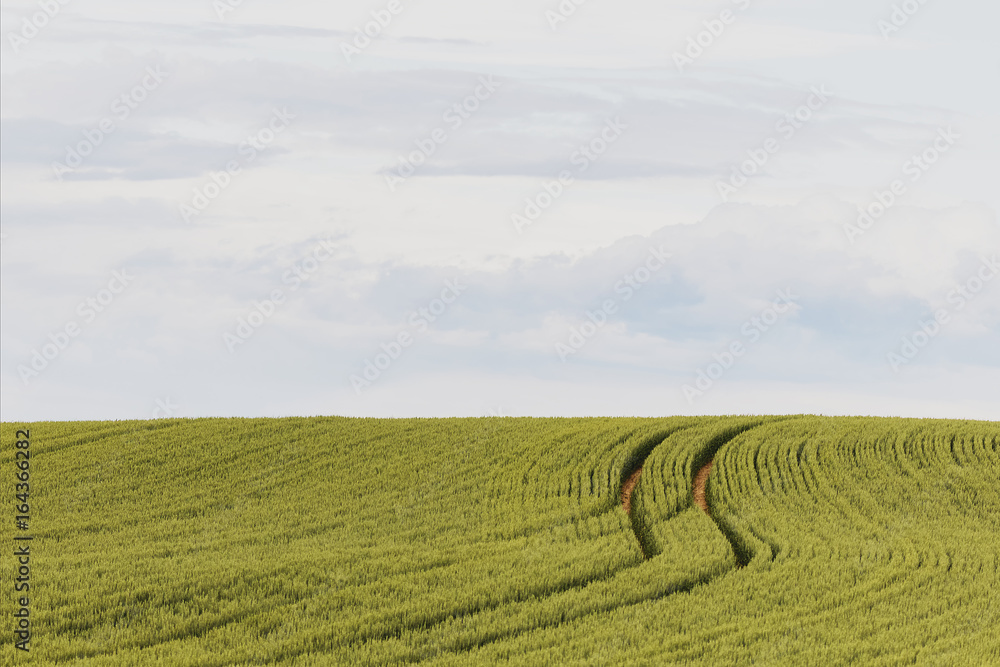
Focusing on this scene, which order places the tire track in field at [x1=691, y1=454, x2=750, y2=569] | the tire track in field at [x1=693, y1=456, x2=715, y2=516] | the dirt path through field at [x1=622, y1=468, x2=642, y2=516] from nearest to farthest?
1. the tire track in field at [x1=691, y1=454, x2=750, y2=569]
2. the dirt path through field at [x1=622, y1=468, x2=642, y2=516]
3. the tire track in field at [x1=693, y1=456, x2=715, y2=516]

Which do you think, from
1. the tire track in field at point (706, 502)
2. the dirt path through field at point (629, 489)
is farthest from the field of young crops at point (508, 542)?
the dirt path through field at point (629, 489)

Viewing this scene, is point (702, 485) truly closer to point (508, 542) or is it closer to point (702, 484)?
point (702, 484)

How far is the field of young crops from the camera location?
667 inches

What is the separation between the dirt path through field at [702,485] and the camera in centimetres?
2830

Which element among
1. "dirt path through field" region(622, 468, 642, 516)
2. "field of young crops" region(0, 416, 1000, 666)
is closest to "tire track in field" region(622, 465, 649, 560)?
"dirt path through field" region(622, 468, 642, 516)

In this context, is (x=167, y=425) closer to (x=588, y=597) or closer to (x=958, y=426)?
(x=588, y=597)

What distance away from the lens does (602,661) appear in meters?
15.6

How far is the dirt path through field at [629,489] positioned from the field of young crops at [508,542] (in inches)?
11.1

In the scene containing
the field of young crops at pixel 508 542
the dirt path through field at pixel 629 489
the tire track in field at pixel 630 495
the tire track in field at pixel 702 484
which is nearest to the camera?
the field of young crops at pixel 508 542

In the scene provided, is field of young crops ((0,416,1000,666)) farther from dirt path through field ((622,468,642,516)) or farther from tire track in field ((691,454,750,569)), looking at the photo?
dirt path through field ((622,468,642,516))

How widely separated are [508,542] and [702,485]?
9.37m

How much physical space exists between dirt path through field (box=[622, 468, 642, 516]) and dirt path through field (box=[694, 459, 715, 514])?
1.92 m

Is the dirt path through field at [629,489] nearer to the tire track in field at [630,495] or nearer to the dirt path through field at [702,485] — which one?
the tire track in field at [630,495]

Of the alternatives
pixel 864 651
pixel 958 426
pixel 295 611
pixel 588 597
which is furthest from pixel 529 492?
A: pixel 958 426
